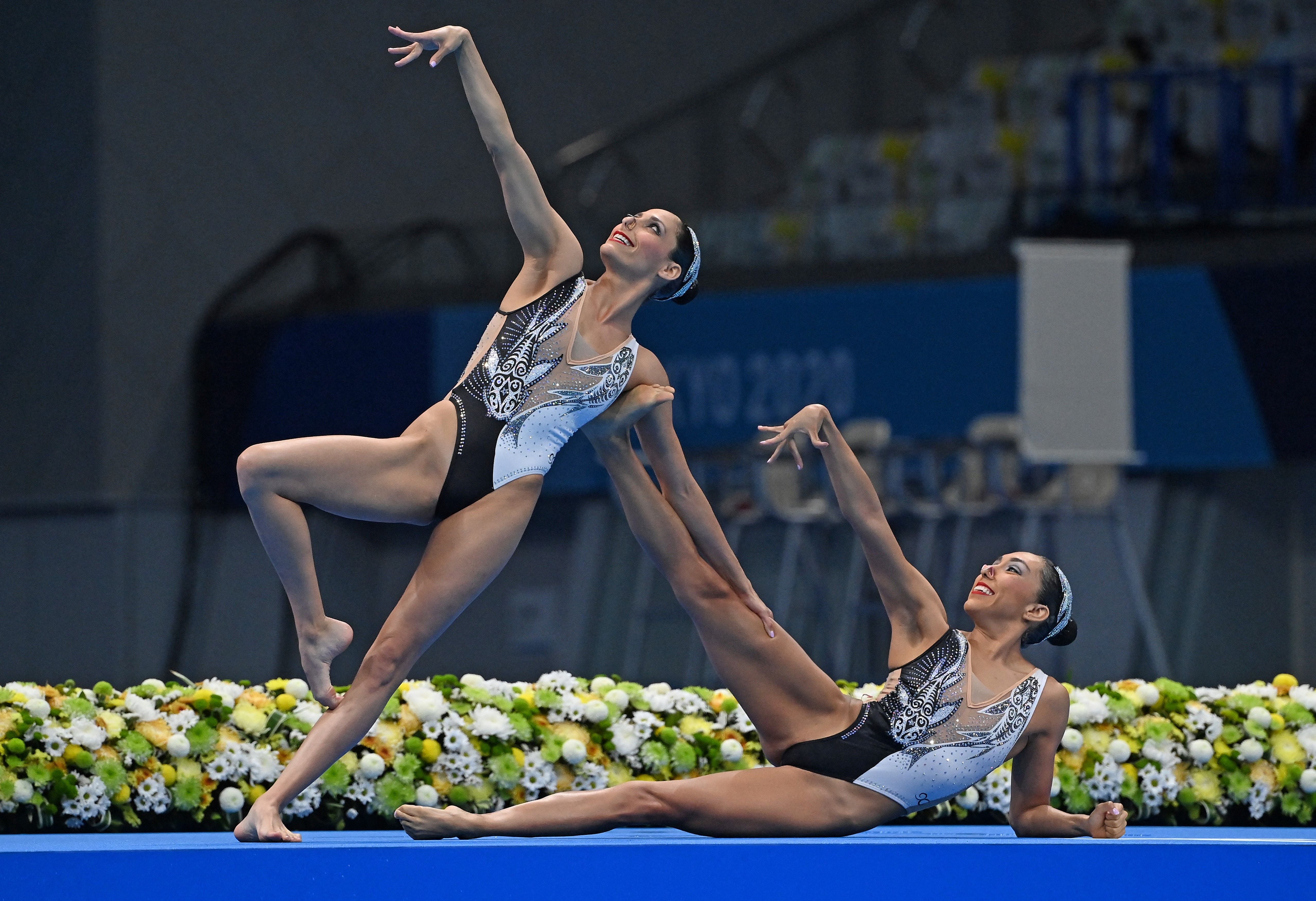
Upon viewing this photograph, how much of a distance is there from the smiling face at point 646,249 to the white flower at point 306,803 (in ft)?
4.63

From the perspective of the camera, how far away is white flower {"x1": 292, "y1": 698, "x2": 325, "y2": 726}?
3939 millimetres

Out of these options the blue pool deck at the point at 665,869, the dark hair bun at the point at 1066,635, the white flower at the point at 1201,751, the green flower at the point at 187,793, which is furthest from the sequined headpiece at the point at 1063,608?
the green flower at the point at 187,793

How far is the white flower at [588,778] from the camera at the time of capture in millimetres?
3971

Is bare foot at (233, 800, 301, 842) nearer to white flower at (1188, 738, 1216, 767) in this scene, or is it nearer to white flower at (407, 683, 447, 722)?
white flower at (407, 683, 447, 722)

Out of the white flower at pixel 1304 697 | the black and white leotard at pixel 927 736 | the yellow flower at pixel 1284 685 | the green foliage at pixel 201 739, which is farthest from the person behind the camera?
the yellow flower at pixel 1284 685

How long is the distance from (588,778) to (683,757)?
23cm

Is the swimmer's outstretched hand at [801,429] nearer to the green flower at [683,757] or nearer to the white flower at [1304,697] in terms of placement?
the green flower at [683,757]

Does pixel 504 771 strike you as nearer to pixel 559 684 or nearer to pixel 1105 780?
pixel 559 684

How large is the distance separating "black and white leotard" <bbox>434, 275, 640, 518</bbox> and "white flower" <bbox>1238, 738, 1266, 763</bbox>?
1848mm

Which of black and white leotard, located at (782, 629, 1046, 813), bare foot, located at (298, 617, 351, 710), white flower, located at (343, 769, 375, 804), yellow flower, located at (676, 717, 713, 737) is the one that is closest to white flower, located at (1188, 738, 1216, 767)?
black and white leotard, located at (782, 629, 1046, 813)

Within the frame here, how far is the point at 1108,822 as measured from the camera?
3.27 meters

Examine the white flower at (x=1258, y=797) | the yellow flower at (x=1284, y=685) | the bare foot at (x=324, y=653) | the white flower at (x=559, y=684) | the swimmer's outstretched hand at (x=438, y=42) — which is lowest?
the white flower at (x=1258, y=797)

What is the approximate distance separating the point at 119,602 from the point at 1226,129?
5655 millimetres

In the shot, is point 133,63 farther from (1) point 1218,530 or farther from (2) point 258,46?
(1) point 1218,530
